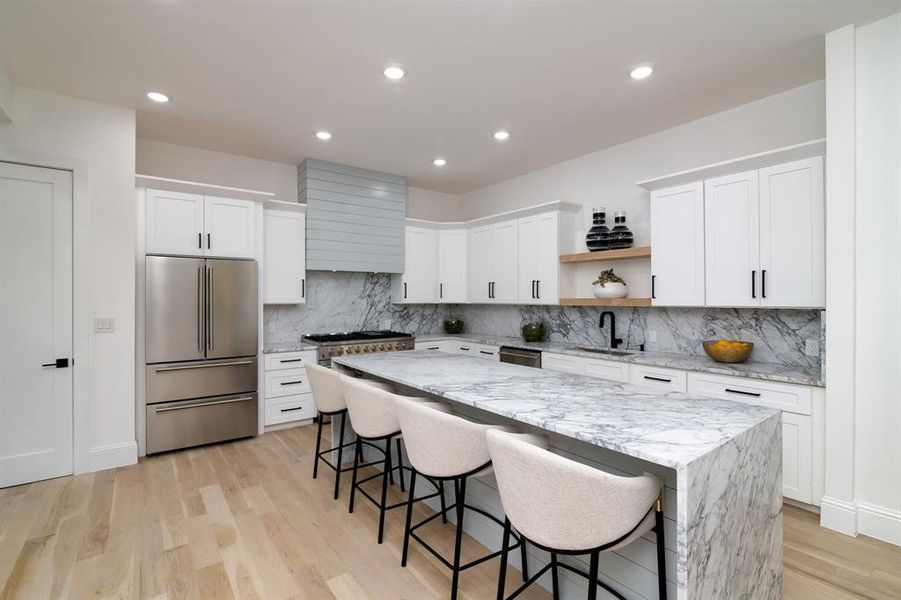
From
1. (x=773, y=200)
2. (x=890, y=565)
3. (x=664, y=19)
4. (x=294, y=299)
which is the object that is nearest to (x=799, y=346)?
(x=773, y=200)

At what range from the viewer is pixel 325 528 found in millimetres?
2586

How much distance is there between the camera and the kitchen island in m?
1.34

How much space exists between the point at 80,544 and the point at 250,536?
91 centimetres

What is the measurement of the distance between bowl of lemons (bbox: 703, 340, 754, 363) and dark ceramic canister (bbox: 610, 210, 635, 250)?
1238 mm

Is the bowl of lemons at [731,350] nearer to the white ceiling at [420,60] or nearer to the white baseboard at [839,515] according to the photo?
Answer: the white baseboard at [839,515]

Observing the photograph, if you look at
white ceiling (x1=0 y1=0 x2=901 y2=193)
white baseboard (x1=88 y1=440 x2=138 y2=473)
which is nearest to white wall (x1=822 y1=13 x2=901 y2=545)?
white ceiling (x1=0 y1=0 x2=901 y2=193)

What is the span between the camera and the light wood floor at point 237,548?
6.72ft

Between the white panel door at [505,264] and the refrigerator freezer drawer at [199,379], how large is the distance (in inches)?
112

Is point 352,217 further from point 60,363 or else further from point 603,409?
point 603,409

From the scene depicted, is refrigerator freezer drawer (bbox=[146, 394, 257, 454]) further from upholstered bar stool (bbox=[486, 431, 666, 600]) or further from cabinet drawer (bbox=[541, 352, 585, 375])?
upholstered bar stool (bbox=[486, 431, 666, 600])

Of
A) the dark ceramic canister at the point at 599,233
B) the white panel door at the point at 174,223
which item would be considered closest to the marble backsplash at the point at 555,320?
the dark ceramic canister at the point at 599,233

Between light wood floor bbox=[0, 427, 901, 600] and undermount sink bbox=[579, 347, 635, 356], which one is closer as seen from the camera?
light wood floor bbox=[0, 427, 901, 600]

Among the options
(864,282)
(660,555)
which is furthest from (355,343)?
(864,282)

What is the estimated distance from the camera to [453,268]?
5.88 m
